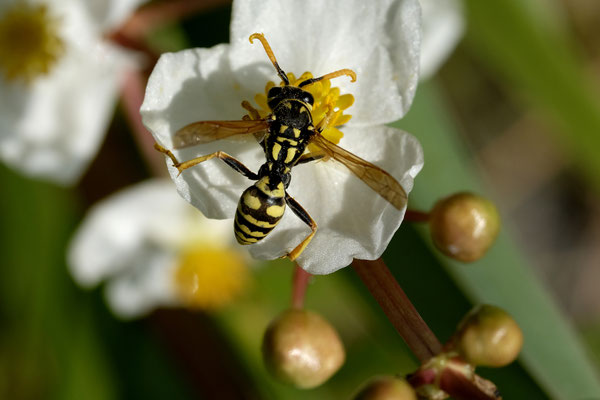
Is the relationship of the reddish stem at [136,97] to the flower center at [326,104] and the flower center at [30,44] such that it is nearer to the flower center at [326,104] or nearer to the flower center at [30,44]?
the flower center at [30,44]

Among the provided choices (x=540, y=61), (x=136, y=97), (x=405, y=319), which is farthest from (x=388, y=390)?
(x=540, y=61)

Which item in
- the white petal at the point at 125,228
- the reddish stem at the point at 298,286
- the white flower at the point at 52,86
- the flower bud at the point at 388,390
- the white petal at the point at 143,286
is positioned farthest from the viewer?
the white petal at the point at 143,286

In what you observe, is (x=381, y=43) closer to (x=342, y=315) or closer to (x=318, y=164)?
(x=318, y=164)

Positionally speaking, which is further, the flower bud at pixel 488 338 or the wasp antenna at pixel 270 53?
the wasp antenna at pixel 270 53

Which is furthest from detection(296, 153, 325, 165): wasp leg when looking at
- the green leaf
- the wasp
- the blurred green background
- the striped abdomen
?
the green leaf

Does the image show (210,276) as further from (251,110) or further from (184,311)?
(251,110)

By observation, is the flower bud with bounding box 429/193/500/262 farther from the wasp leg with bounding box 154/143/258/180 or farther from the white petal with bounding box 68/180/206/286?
the white petal with bounding box 68/180/206/286

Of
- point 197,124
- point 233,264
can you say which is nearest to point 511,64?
point 233,264

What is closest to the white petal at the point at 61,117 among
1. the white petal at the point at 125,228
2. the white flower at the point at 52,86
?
the white flower at the point at 52,86
